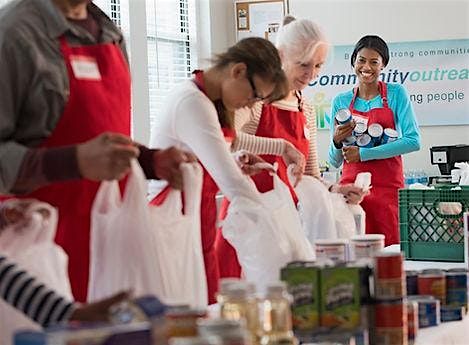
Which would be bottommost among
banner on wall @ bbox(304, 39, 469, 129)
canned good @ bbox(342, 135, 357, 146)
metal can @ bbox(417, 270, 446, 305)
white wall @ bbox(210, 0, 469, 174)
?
metal can @ bbox(417, 270, 446, 305)

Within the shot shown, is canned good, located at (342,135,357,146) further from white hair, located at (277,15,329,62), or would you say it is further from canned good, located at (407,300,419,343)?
canned good, located at (407,300,419,343)

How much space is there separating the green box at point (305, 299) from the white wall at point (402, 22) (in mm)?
6073

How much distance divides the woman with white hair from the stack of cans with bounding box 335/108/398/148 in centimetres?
92

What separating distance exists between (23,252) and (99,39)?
701 mm

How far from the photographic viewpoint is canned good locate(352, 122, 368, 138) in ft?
15.5

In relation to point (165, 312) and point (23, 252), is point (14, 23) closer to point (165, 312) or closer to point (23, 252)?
point (23, 252)

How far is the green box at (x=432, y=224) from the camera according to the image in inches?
133

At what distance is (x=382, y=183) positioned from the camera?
470 centimetres

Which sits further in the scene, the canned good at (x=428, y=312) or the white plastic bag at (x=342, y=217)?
the white plastic bag at (x=342, y=217)

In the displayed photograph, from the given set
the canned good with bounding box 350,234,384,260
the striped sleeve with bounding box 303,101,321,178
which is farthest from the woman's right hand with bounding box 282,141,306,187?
the canned good with bounding box 350,234,384,260

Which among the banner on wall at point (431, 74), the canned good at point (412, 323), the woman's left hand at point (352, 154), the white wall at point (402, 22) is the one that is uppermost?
the white wall at point (402, 22)

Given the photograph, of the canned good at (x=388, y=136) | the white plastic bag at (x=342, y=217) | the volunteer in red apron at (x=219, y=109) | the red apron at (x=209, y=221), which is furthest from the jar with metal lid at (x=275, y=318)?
the canned good at (x=388, y=136)

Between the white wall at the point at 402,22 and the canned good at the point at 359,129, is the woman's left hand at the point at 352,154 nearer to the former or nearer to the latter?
the canned good at the point at 359,129

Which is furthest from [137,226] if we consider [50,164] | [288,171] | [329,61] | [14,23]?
[329,61]
